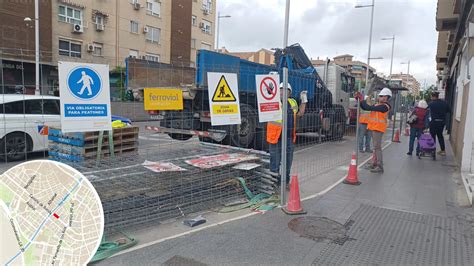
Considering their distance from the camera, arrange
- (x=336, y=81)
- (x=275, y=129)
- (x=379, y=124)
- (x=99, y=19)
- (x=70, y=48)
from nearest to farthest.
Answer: (x=275, y=129)
(x=379, y=124)
(x=336, y=81)
(x=70, y=48)
(x=99, y=19)

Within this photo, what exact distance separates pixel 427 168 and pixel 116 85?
24.5 feet

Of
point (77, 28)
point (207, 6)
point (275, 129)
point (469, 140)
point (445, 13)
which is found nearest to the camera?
point (275, 129)

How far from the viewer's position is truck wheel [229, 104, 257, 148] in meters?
9.85

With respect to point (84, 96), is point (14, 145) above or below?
below

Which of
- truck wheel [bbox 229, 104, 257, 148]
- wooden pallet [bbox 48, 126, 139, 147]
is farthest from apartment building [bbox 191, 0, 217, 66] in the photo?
wooden pallet [bbox 48, 126, 139, 147]

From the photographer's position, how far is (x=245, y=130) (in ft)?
32.9

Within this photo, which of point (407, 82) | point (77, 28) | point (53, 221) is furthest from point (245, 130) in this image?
point (407, 82)

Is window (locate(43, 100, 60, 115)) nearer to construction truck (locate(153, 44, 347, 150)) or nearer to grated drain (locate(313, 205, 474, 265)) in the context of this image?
construction truck (locate(153, 44, 347, 150))

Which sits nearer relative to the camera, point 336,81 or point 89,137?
point 89,137

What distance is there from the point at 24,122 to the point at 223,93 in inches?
191

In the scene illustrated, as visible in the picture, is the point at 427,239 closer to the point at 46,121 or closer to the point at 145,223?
the point at 145,223

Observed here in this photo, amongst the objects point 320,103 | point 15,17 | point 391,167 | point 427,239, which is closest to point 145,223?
point 427,239

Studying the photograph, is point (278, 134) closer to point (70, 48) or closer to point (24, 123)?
point (24, 123)

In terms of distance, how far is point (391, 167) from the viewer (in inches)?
338
